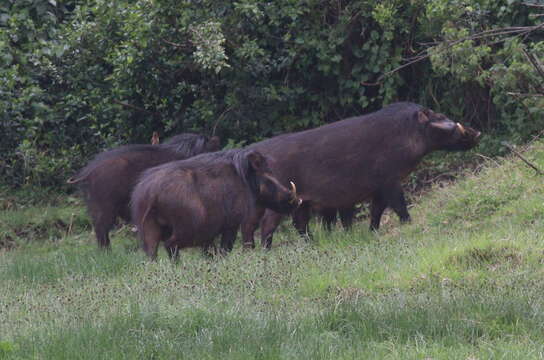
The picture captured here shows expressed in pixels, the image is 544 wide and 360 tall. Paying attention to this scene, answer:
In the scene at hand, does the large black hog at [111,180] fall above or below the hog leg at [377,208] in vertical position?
above

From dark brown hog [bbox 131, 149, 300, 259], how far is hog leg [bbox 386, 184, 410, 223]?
1811mm

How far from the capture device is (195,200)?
9.96m

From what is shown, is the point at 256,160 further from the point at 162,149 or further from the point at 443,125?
the point at 443,125

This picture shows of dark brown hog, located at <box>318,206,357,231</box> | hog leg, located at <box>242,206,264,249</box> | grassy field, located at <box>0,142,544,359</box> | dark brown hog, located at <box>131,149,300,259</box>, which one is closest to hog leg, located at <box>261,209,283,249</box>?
hog leg, located at <box>242,206,264,249</box>

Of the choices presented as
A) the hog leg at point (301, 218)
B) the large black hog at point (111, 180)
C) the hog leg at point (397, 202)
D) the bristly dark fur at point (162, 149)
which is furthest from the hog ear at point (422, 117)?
the large black hog at point (111, 180)

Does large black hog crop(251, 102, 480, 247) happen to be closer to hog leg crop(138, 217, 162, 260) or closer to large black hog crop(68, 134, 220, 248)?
large black hog crop(68, 134, 220, 248)

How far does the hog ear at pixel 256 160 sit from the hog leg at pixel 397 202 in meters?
1.71

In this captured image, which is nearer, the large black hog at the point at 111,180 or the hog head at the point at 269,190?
the hog head at the point at 269,190

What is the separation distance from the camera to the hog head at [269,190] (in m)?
11.0

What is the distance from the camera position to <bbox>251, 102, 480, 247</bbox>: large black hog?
1171 cm

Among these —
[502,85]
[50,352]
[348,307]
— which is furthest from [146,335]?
[502,85]

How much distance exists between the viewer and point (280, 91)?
579 inches

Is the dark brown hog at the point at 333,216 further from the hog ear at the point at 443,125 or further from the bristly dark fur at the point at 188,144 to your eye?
the bristly dark fur at the point at 188,144

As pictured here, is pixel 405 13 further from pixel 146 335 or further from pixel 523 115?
pixel 146 335
